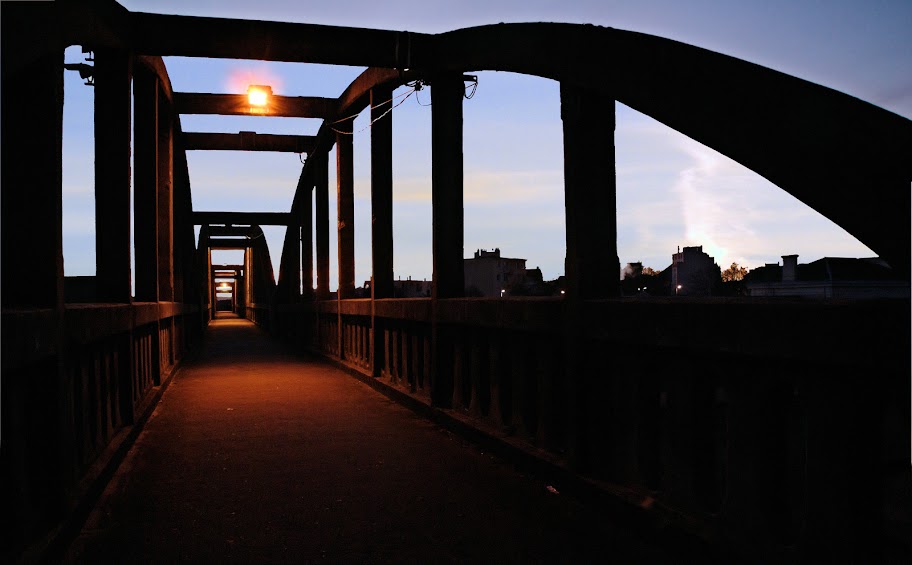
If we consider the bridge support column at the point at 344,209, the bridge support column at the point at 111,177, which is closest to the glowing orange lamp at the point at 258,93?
the bridge support column at the point at 344,209

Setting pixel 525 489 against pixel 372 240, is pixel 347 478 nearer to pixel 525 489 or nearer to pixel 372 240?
pixel 525 489

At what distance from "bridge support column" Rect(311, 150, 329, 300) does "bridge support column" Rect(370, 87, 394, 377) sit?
534 cm

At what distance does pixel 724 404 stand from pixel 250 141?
1480cm

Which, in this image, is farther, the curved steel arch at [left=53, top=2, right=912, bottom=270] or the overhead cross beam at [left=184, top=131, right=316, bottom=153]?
the overhead cross beam at [left=184, top=131, right=316, bottom=153]

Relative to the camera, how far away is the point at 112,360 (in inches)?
215

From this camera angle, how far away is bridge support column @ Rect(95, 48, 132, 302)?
6.20 metres

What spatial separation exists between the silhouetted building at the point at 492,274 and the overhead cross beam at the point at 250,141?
61267 mm

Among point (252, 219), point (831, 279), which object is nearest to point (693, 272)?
point (831, 279)

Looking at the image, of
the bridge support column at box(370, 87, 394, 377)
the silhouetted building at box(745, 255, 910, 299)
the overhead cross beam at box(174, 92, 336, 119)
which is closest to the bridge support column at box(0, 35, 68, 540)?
the bridge support column at box(370, 87, 394, 377)

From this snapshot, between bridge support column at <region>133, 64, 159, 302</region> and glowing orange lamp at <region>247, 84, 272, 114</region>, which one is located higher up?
glowing orange lamp at <region>247, 84, 272, 114</region>

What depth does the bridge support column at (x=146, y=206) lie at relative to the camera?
8406 millimetres

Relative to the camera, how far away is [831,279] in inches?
1741

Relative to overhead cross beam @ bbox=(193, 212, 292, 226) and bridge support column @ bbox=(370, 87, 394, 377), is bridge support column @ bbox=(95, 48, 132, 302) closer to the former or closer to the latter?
bridge support column @ bbox=(370, 87, 394, 377)

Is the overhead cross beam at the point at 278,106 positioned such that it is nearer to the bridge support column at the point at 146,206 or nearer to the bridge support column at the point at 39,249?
the bridge support column at the point at 146,206
